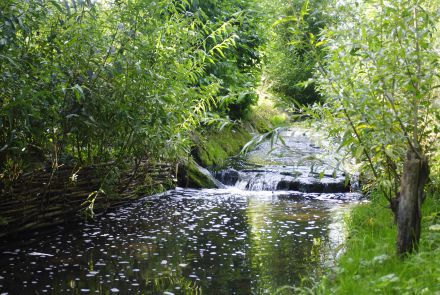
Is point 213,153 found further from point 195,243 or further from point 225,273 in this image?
point 225,273

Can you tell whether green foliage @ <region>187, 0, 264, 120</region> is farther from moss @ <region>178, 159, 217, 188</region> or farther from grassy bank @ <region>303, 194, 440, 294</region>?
grassy bank @ <region>303, 194, 440, 294</region>

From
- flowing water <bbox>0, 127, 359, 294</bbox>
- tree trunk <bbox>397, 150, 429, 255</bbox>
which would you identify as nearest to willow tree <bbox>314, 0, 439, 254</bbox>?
A: tree trunk <bbox>397, 150, 429, 255</bbox>

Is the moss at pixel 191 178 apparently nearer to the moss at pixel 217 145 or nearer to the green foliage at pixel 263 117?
the moss at pixel 217 145

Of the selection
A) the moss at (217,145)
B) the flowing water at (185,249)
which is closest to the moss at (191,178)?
the moss at (217,145)

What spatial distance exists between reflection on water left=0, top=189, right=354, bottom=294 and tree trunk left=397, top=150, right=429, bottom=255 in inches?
41.6

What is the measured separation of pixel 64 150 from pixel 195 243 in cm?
191

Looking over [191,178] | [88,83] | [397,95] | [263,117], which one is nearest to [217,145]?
[191,178]

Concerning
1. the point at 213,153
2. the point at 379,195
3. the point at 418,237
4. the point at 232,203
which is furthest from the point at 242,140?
the point at 418,237

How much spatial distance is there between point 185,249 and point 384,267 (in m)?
2.34

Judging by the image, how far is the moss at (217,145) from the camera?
1183 cm

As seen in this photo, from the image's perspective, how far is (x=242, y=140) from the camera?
14328 millimetres

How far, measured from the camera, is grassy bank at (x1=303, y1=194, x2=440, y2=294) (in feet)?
11.2

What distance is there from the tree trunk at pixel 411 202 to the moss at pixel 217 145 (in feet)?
24.7

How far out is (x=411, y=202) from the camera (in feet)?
13.0
